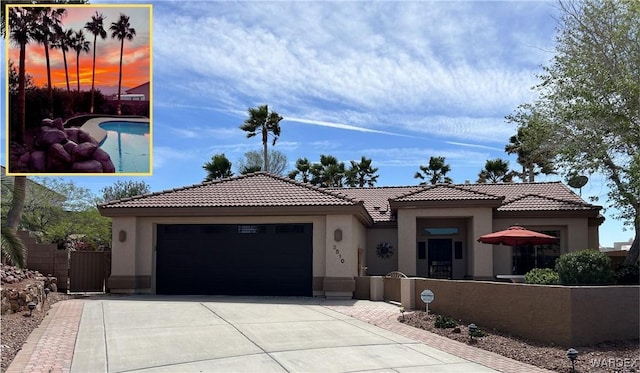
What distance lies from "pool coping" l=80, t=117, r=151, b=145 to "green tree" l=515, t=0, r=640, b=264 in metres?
11.4

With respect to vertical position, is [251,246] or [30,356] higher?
[251,246]

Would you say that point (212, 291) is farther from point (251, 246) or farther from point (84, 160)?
point (84, 160)

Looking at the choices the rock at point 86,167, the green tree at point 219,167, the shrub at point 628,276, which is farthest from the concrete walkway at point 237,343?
the green tree at point 219,167

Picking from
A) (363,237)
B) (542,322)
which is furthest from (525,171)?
(542,322)

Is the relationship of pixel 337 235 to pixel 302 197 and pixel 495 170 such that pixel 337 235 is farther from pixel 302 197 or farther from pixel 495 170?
pixel 495 170

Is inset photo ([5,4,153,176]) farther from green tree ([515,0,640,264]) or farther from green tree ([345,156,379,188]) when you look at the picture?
green tree ([345,156,379,188])

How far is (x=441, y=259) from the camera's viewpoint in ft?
82.6

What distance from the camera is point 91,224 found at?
118ft

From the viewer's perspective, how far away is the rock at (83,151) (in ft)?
33.9

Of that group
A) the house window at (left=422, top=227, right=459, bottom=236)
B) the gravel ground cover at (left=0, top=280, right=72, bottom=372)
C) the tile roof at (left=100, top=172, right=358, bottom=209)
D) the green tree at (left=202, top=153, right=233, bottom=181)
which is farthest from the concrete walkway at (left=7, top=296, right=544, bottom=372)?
the green tree at (left=202, top=153, right=233, bottom=181)

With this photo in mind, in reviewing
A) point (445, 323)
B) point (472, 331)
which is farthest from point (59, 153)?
point (445, 323)

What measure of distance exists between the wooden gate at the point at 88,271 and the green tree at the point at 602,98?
16.0 metres

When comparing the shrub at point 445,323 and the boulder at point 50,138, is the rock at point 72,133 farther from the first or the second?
the shrub at point 445,323

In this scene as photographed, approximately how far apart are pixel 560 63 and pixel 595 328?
11120 mm
